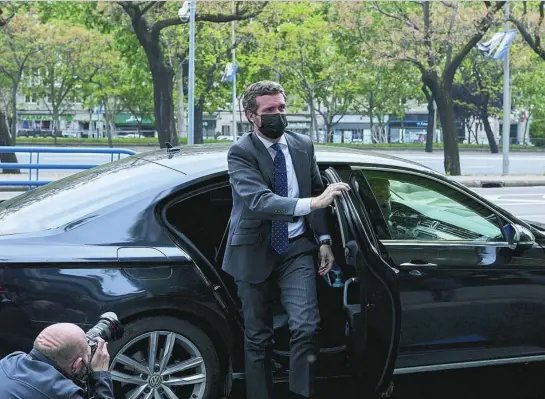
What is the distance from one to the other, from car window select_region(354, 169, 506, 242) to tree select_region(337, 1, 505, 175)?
19292 mm

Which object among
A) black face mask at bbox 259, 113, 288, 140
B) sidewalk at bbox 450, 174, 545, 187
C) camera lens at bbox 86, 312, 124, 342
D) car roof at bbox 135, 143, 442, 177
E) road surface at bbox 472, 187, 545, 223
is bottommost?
road surface at bbox 472, 187, 545, 223

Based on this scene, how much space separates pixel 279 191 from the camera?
→ 364 cm

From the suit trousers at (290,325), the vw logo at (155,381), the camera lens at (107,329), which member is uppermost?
the camera lens at (107,329)

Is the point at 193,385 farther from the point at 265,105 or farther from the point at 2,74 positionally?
the point at 2,74

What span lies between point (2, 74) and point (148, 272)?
4781 cm

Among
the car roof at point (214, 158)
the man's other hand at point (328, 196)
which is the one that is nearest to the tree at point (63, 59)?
the car roof at point (214, 158)

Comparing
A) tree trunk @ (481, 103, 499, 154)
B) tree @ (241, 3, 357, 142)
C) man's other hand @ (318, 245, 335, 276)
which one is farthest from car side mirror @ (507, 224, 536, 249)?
tree trunk @ (481, 103, 499, 154)

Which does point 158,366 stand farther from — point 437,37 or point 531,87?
point 531,87

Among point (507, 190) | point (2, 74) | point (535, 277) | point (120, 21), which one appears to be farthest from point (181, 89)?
point (535, 277)

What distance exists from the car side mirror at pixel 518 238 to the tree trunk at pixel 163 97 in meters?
20.1

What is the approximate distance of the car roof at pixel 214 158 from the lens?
3.97 metres

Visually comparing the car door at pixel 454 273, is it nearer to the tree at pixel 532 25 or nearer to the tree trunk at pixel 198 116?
the tree at pixel 532 25

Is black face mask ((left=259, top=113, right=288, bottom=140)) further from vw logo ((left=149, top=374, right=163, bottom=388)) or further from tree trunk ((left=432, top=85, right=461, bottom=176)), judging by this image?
tree trunk ((left=432, top=85, right=461, bottom=176))

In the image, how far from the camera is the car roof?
397cm
